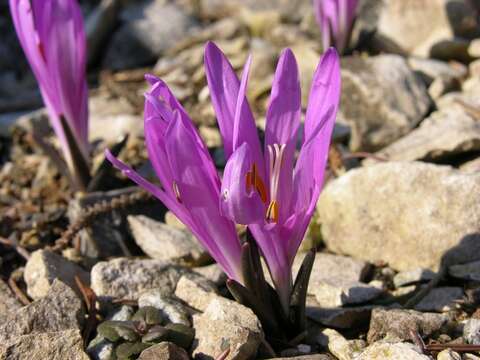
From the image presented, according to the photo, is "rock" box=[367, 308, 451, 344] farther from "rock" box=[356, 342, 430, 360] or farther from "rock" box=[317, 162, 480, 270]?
"rock" box=[317, 162, 480, 270]

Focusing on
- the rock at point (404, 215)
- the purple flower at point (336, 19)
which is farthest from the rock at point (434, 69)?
the rock at point (404, 215)

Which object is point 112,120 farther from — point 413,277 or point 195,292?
point 413,277

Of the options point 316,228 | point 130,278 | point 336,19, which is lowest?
point 316,228

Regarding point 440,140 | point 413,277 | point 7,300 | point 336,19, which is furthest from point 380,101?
point 7,300

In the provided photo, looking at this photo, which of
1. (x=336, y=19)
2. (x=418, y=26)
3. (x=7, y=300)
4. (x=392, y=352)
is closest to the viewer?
(x=392, y=352)

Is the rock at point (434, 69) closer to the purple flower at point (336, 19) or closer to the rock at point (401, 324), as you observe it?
the purple flower at point (336, 19)

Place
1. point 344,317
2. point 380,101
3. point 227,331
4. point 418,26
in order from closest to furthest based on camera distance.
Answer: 1. point 227,331
2. point 344,317
3. point 380,101
4. point 418,26
